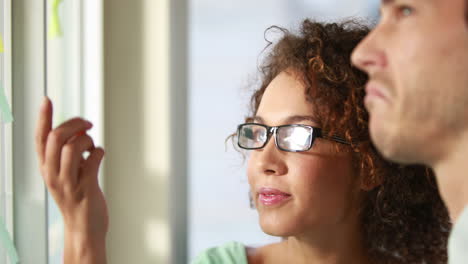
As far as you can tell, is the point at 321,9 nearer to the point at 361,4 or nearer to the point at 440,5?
the point at 361,4

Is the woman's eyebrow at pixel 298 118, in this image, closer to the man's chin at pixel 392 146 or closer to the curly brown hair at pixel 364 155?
the curly brown hair at pixel 364 155

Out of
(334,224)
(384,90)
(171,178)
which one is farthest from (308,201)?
(171,178)

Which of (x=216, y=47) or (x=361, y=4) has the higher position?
(x=361, y=4)

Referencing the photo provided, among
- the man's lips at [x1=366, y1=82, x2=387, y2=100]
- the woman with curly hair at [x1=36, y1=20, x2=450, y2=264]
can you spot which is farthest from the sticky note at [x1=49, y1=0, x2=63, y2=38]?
the man's lips at [x1=366, y1=82, x2=387, y2=100]

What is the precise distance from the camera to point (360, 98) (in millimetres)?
1431

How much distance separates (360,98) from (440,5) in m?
0.71


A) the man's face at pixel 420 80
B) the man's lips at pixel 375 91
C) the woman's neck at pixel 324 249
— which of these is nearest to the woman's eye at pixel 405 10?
the man's face at pixel 420 80

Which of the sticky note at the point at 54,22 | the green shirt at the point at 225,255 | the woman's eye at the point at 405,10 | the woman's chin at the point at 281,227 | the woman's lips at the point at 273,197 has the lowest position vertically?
the green shirt at the point at 225,255

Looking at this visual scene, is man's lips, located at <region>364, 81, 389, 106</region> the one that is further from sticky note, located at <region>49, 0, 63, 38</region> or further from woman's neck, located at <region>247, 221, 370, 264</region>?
sticky note, located at <region>49, 0, 63, 38</region>

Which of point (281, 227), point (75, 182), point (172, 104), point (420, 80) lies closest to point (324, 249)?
point (281, 227)

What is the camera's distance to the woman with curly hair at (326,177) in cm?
135

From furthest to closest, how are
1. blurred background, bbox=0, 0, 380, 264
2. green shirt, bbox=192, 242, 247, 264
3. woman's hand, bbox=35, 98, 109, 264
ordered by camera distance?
blurred background, bbox=0, 0, 380, 264 < green shirt, bbox=192, 242, 247, 264 < woman's hand, bbox=35, 98, 109, 264

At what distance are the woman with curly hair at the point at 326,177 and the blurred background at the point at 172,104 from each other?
22.8 inches

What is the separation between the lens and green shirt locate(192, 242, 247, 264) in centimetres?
158
